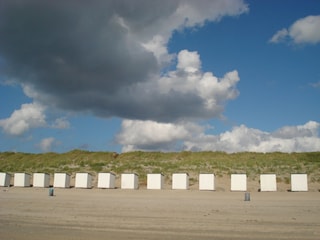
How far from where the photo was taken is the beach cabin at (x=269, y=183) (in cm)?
3725

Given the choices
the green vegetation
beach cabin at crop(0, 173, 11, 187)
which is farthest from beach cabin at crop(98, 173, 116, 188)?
beach cabin at crop(0, 173, 11, 187)

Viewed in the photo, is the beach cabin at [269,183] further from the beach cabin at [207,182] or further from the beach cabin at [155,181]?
the beach cabin at [155,181]

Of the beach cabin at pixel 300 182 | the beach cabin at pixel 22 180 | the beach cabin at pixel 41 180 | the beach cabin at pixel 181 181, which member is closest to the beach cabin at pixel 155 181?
the beach cabin at pixel 181 181

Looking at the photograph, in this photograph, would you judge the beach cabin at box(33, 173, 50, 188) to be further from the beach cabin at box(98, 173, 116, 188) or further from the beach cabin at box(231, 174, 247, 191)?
the beach cabin at box(231, 174, 247, 191)

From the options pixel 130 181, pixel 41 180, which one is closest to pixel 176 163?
pixel 130 181

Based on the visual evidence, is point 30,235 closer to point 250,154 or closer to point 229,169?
point 229,169

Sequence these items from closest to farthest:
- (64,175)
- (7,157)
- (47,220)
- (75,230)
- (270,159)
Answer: (75,230), (47,220), (64,175), (270,159), (7,157)

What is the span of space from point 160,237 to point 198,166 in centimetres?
4717

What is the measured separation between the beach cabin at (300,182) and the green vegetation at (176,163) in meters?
9.02

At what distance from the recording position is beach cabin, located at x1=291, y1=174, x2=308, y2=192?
1441 inches

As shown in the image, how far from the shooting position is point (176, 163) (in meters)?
61.1

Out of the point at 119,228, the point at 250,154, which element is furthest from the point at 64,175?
the point at 250,154

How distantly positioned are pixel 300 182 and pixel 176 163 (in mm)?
26673

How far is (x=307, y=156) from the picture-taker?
213 feet
